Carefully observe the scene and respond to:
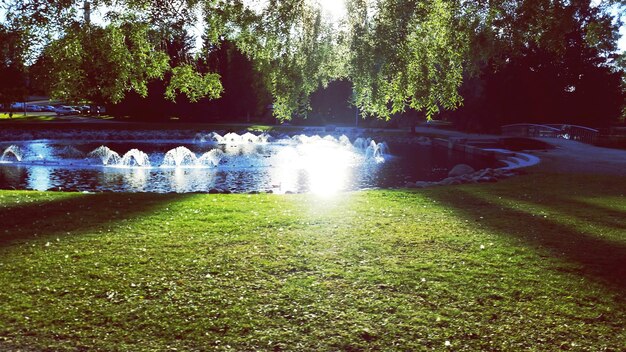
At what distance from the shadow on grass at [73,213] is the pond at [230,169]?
3.72 m

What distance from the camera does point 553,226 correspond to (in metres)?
9.03

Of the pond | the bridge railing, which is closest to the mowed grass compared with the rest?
the pond

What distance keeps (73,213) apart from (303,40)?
6.02 meters

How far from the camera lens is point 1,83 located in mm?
36719

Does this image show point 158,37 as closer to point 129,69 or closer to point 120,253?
point 129,69

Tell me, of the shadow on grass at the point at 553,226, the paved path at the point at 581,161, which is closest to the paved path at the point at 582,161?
the paved path at the point at 581,161

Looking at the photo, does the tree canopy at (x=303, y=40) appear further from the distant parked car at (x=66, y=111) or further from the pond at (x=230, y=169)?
the distant parked car at (x=66, y=111)

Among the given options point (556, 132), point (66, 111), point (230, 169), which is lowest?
point (230, 169)

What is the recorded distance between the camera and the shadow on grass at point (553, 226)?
6730mm

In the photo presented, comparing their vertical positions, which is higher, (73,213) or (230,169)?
(73,213)

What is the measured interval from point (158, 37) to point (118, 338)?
794 cm

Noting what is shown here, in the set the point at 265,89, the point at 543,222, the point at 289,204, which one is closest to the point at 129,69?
the point at 265,89

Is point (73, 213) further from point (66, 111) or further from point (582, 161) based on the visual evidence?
point (66, 111)

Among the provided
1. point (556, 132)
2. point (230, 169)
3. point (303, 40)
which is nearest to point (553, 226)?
point (303, 40)
